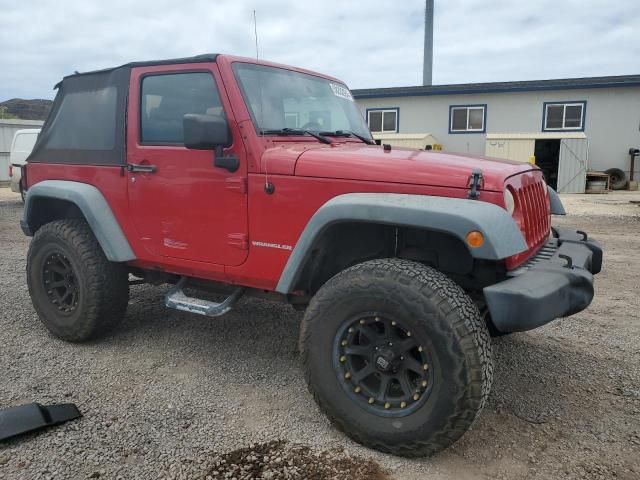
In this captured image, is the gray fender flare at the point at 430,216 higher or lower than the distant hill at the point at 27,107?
lower

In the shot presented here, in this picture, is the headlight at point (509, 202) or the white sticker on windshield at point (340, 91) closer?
the headlight at point (509, 202)

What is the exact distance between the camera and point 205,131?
2.88 metres

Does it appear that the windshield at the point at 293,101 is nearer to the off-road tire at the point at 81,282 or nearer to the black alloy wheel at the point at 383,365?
the black alloy wheel at the point at 383,365

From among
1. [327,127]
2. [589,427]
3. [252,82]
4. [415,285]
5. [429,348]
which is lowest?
[589,427]

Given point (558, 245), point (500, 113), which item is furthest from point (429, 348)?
point (500, 113)

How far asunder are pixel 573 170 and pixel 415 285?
1851 cm

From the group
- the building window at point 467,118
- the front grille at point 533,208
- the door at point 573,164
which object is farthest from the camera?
the building window at point 467,118

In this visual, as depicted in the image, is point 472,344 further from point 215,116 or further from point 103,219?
point 103,219

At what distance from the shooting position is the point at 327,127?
12.0 feet

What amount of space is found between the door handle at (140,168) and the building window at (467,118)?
64.1ft

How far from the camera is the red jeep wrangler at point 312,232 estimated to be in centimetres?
243

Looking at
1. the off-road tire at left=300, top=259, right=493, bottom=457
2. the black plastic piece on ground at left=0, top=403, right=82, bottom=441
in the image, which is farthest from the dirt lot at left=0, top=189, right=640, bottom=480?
the off-road tire at left=300, top=259, right=493, bottom=457

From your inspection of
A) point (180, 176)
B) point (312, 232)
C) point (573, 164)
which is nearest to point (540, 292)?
point (312, 232)

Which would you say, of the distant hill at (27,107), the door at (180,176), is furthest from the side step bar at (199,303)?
the distant hill at (27,107)
